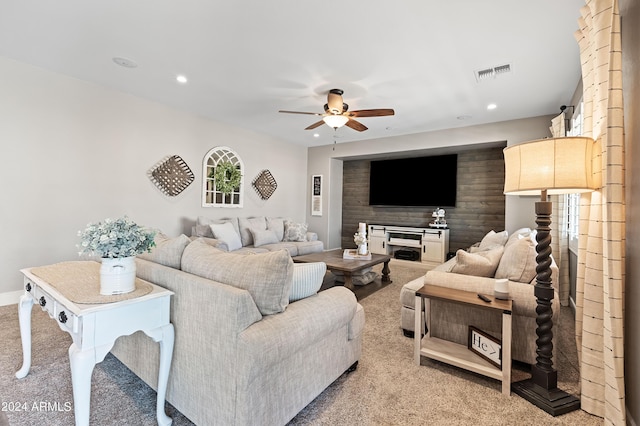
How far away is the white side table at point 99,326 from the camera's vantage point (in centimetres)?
122

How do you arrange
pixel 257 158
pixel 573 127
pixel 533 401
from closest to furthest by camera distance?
pixel 533 401
pixel 573 127
pixel 257 158

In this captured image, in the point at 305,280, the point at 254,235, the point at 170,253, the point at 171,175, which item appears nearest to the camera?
the point at 305,280

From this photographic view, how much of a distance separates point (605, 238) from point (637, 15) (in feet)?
3.63

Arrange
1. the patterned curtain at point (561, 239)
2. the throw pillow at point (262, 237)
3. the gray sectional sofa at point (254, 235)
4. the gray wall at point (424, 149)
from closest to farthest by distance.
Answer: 1. the patterned curtain at point (561, 239)
2. the gray sectional sofa at point (254, 235)
3. the gray wall at point (424, 149)
4. the throw pillow at point (262, 237)

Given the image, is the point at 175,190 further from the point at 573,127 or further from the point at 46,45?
the point at 573,127

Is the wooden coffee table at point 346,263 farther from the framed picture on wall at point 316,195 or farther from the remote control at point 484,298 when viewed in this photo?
the framed picture on wall at point 316,195

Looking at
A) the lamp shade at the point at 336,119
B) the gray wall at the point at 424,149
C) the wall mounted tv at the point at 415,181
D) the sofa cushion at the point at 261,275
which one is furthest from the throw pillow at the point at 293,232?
the sofa cushion at the point at 261,275

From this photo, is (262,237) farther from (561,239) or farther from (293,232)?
(561,239)

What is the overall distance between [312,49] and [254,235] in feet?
10.4

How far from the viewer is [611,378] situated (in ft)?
4.64

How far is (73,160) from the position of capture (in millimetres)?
3607

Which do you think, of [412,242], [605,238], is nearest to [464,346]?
[605,238]

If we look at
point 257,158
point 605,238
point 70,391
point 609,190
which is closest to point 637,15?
point 609,190

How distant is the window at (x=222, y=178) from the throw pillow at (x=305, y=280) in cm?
395
